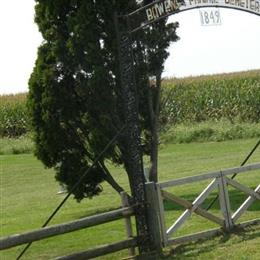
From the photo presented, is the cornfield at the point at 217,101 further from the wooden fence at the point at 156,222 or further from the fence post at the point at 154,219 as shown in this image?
the fence post at the point at 154,219

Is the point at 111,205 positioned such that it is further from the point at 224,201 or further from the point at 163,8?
the point at 163,8

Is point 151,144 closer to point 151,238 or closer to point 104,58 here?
point 104,58

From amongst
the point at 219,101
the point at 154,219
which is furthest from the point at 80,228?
the point at 219,101

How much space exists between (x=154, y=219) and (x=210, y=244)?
871 mm

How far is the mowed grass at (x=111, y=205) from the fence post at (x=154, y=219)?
7.7 inches

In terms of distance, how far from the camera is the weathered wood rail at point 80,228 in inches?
334

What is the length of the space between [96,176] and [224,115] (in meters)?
20.9

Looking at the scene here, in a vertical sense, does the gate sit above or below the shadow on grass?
above

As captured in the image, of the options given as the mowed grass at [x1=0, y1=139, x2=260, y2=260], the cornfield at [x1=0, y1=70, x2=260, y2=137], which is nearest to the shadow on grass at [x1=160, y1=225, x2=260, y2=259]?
the mowed grass at [x1=0, y1=139, x2=260, y2=260]

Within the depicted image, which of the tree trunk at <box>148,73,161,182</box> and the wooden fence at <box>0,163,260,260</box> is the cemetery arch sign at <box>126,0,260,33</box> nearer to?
the wooden fence at <box>0,163,260,260</box>

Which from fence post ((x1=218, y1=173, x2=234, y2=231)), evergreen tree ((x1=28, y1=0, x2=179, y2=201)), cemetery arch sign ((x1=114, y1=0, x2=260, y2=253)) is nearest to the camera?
cemetery arch sign ((x1=114, y1=0, x2=260, y2=253))

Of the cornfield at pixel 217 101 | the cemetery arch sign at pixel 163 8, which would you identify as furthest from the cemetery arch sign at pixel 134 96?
the cornfield at pixel 217 101

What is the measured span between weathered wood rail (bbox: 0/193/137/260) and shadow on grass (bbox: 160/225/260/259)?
60cm

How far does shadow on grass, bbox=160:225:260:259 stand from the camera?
952cm
